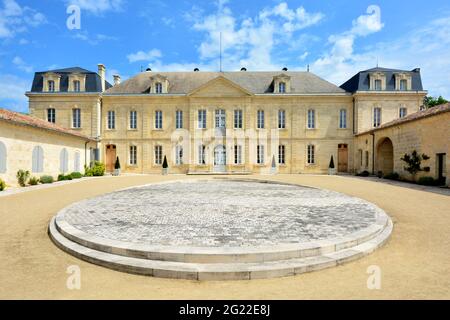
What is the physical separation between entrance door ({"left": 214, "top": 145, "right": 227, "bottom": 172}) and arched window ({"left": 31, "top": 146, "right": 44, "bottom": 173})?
523 inches

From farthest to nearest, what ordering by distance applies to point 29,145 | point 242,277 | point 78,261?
point 29,145, point 78,261, point 242,277

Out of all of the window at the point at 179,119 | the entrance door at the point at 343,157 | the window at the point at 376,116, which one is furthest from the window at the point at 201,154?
the window at the point at 376,116

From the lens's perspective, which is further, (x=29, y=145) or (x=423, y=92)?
(x=423, y=92)

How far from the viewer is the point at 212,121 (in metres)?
24.1

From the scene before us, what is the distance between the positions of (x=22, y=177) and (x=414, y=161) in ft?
71.0

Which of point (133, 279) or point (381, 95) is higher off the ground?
point (381, 95)

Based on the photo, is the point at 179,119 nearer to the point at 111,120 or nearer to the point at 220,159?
the point at 220,159

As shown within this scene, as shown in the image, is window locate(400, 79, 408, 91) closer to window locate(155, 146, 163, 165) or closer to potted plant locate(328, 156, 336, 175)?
potted plant locate(328, 156, 336, 175)

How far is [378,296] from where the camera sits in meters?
2.85

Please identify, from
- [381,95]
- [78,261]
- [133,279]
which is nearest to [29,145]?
[78,261]

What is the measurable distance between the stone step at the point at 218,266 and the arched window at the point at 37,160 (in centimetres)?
1339

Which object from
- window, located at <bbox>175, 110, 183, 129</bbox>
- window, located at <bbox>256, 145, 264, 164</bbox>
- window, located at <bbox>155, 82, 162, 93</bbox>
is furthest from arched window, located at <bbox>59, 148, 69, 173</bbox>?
window, located at <bbox>256, 145, 264, 164</bbox>
